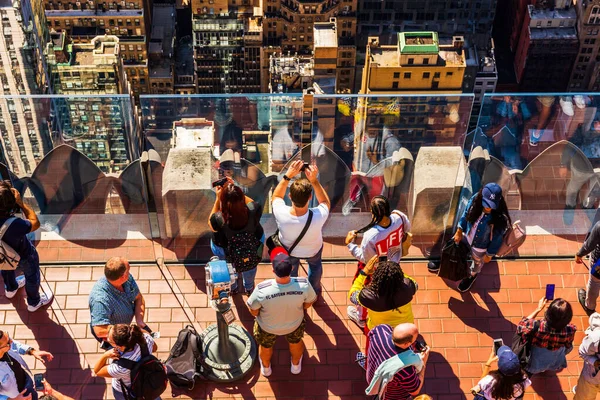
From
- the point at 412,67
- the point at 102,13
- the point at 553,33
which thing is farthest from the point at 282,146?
the point at 102,13

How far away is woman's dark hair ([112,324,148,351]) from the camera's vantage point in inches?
281

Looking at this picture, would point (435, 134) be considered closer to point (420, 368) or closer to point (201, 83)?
point (420, 368)

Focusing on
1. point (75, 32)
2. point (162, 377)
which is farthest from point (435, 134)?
point (75, 32)

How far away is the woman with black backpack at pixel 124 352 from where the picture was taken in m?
7.16

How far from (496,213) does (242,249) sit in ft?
9.12

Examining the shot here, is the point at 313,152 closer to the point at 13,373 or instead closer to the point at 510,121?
the point at 510,121

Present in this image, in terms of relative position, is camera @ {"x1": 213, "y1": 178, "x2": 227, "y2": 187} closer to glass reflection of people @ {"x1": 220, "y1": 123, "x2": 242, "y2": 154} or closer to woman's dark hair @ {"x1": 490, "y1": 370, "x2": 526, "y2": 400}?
glass reflection of people @ {"x1": 220, "y1": 123, "x2": 242, "y2": 154}

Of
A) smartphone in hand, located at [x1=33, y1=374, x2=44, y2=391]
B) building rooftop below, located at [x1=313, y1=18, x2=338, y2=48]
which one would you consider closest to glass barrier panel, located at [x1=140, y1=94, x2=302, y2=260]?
smartphone in hand, located at [x1=33, y1=374, x2=44, y2=391]

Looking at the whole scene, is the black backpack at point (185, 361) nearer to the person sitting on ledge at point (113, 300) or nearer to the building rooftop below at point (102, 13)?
the person sitting on ledge at point (113, 300)

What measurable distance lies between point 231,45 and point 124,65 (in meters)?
7.69

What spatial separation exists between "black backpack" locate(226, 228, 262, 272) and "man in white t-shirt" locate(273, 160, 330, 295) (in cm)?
30

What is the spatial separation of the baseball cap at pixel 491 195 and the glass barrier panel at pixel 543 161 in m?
0.88

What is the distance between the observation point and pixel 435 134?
965 cm

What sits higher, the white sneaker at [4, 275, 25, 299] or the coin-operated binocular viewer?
the white sneaker at [4, 275, 25, 299]
